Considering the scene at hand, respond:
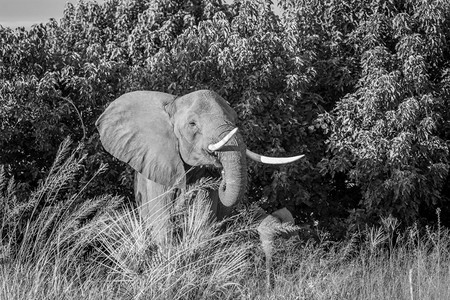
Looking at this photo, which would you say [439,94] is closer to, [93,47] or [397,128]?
[397,128]

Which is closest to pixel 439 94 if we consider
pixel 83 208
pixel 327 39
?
pixel 327 39

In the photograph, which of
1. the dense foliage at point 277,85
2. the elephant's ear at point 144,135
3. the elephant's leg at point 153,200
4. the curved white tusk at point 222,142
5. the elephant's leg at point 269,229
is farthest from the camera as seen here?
the dense foliage at point 277,85

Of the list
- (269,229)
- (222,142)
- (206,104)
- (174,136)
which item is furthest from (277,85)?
(222,142)

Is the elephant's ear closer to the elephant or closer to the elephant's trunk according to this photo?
the elephant

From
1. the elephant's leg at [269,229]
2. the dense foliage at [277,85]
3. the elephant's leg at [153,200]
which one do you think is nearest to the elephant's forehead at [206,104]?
the elephant's leg at [153,200]

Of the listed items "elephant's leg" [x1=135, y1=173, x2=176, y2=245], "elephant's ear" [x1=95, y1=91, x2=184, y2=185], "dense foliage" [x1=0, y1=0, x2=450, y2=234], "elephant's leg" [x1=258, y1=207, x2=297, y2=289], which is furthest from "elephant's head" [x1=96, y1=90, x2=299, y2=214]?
"dense foliage" [x1=0, y1=0, x2=450, y2=234]

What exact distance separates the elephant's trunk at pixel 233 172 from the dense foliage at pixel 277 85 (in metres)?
2.22

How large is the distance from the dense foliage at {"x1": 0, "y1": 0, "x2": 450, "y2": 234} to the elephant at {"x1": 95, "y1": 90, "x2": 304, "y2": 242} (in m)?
1.54

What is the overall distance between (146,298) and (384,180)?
217 inches

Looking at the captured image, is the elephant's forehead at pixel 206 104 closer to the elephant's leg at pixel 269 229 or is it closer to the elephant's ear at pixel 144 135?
the elephant's ear at pixel 144 135

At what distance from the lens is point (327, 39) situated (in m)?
A: 10.6

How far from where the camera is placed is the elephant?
6.89 metres

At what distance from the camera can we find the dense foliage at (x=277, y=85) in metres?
9.30

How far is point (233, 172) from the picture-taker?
6840 mm
